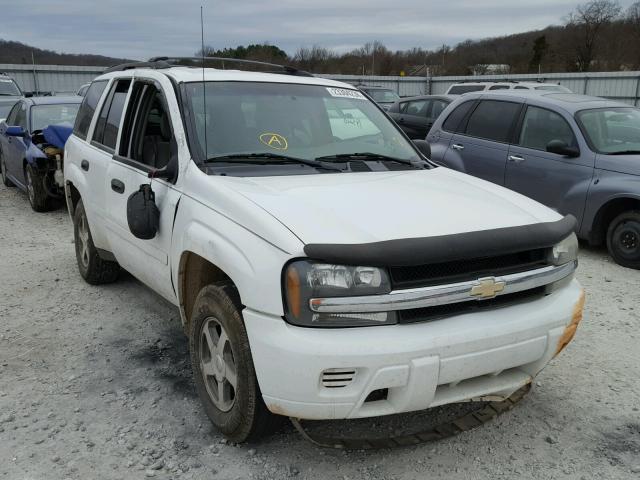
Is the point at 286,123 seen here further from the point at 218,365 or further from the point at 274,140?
the point at 218,365

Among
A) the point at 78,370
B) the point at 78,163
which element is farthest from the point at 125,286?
the point at 78,370

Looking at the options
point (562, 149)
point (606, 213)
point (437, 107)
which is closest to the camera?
point (606, 213)

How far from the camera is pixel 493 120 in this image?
766cm

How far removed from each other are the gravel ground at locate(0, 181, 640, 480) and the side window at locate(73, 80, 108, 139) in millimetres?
1537

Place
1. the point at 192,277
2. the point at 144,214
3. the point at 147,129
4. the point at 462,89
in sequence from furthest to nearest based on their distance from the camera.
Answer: the point at 462,89
the point at 147,129
the point at 144,214
the point at 192,277

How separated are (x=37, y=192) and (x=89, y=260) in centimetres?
412

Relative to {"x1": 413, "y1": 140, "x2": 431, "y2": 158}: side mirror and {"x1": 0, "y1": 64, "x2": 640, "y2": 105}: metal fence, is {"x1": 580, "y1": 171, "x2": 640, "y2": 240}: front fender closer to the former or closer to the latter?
{"x1": 413, "y1": 140, "x2": 431, "y2": 158}: side mirror

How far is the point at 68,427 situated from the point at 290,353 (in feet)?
5.05

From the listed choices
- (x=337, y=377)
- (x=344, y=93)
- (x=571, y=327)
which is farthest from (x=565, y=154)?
(x=337, y=377)

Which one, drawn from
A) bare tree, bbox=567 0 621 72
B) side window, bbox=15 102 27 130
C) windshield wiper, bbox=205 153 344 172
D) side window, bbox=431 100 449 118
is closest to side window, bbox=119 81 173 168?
windshield wiper, bbox=205 153 344 172

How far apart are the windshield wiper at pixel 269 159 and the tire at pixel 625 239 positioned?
4.08 meters

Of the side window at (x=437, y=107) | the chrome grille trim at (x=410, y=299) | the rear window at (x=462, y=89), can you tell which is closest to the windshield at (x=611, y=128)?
the chrome grille trim at (x=410, y=299)

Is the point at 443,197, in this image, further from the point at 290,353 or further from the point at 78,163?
the point at 78,163

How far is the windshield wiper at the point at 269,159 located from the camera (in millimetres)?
3412
